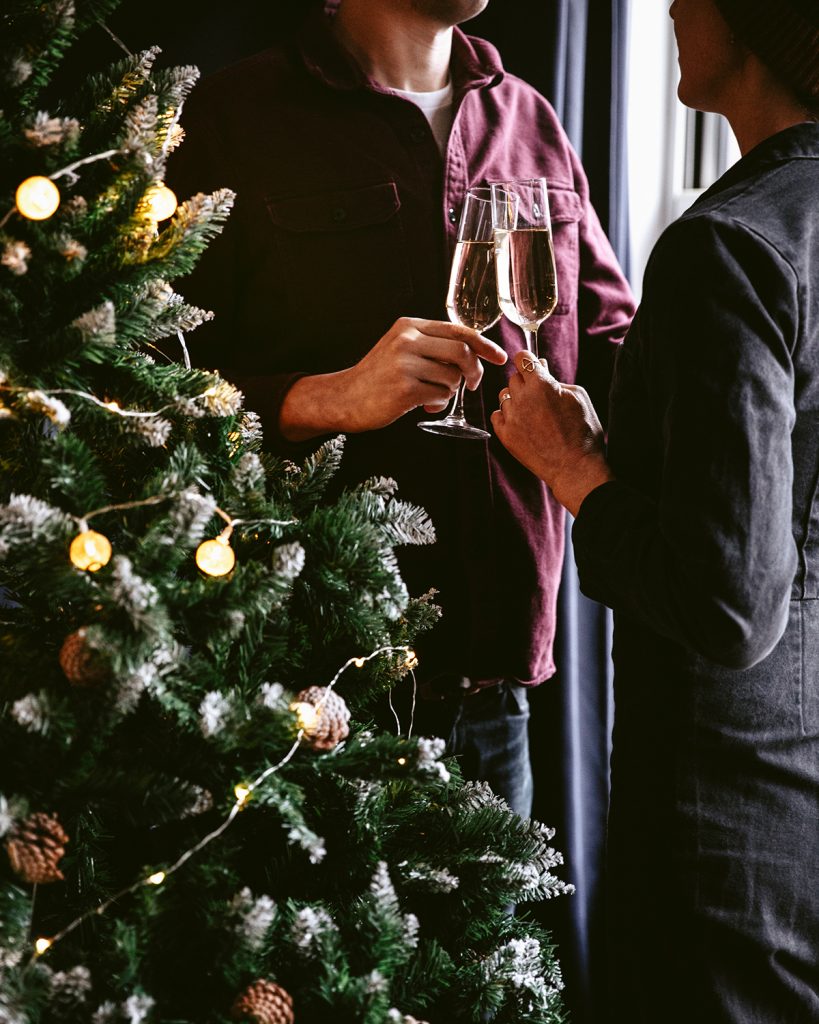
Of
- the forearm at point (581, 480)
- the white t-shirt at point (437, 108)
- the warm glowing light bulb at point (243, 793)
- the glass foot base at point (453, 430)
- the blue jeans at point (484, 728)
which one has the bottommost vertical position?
the blue jeans at point (484, 728)

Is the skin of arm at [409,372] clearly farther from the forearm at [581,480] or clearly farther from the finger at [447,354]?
the forearm at [581,480]

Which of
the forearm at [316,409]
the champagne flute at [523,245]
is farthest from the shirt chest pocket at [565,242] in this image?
the forearm at [316,409]

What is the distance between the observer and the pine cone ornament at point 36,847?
Answer: 687 mm

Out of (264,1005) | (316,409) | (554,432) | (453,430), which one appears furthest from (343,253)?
(264,1005)

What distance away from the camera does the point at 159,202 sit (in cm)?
81

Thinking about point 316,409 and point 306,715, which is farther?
point 316,409

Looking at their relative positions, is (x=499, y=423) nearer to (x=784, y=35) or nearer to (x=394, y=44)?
(x=784, y=35)

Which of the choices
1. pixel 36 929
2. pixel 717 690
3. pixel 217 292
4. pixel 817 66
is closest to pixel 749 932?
pixel 717 690

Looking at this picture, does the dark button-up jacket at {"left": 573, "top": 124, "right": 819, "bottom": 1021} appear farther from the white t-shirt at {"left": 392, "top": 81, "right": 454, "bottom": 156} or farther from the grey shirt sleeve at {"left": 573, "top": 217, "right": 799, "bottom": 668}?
the white t-shirt at {"left": 392, "top": 81, "right": 454, "bottom": 156}

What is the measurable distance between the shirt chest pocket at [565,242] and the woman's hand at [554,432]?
0.41 meters

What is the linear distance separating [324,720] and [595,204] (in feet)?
5.35

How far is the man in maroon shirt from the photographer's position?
1471 mm

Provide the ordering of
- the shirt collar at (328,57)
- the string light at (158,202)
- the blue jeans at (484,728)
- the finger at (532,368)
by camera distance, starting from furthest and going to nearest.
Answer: the blue jeans at (484,728) < the shirt collar at (328,57) < the finger at (532,368) < the string light at (158,202)

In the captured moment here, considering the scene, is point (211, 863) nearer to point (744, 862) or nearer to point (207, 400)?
point (207, 400)
